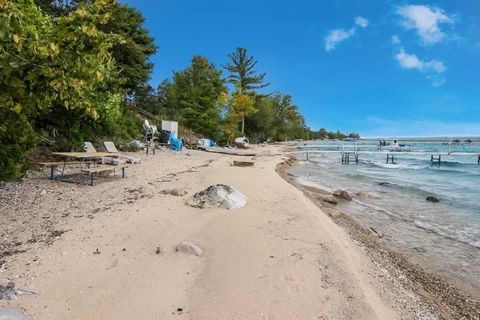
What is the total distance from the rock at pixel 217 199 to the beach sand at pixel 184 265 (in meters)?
0.21

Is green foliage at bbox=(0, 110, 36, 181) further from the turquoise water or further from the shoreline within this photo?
the turquoise water

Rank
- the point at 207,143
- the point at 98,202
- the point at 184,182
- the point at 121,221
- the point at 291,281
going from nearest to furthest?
the point at 291,281 → the point at 121,221 → the point at 98,202 → the point at 184,182 → the point at 207,143

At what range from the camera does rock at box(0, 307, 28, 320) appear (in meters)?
2.46

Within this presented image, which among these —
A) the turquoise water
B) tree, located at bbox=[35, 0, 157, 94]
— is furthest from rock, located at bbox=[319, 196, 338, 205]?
tree, located at bbox=[35, 0, 157, 94]

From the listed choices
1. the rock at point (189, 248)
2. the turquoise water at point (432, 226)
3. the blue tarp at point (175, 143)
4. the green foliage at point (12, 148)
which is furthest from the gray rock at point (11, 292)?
the blue tarp at point (175, 143)

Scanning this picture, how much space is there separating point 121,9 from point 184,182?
1717cm

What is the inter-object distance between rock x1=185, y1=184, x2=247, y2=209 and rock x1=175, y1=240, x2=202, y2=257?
200cm

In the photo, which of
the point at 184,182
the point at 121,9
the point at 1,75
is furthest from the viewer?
the point at 121,9

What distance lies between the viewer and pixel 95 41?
281cm

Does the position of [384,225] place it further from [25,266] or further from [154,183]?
[25,266]

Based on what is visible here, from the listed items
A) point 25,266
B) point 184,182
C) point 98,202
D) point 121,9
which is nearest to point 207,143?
point 121,9

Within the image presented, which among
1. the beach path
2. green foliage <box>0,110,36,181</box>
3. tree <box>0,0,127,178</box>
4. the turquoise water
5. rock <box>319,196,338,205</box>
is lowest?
the turquoise water

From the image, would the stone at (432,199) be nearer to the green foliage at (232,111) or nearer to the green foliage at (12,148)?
the green foliage at (12,148)

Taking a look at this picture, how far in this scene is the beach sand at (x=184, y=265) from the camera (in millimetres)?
2924
